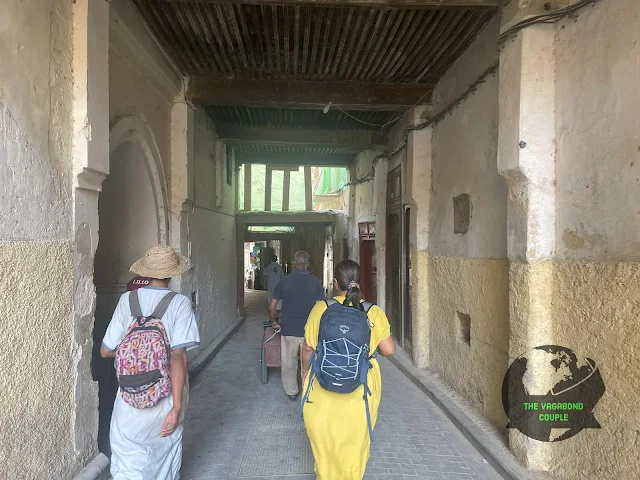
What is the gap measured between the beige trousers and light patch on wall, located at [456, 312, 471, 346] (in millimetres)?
1711

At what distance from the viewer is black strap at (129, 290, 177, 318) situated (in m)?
2.30

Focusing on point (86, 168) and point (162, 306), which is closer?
point (162, 306)

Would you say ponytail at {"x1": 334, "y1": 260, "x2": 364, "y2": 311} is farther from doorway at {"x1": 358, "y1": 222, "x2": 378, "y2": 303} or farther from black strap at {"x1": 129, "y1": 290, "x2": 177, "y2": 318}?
doorway at {"x1": 358, "y1": 222, "x2": 378, "y2": 303}

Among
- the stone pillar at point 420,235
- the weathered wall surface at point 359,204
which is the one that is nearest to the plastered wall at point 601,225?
the stone pillar at point 420,235

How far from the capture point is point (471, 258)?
14.2 feet

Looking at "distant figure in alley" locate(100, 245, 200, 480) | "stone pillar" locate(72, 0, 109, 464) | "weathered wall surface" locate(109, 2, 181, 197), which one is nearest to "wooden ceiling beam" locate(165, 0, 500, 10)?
"weathered wall surface" locate(109, 2, 181, 197)

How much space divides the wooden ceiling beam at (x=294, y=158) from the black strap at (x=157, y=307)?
8.89m

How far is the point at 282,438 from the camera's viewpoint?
12.6 feet

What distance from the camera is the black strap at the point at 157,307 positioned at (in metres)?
2.30

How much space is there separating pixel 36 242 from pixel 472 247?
3632 mm

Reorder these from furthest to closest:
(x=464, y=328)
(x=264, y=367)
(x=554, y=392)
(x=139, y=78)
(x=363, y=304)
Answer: (x=264, y=367) → (x=464, y=328) → (x=139, y=78) → (x=554, y=392) → (x=363, y=304)

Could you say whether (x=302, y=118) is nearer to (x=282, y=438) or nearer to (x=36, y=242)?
(x=282, y=438)

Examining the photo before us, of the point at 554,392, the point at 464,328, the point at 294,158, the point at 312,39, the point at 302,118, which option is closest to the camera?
the point at 554,392

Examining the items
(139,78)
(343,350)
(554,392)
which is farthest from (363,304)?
(139,78)
